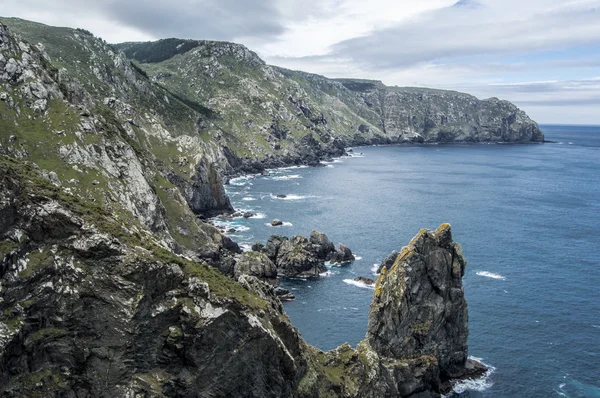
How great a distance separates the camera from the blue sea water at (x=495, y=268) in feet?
230

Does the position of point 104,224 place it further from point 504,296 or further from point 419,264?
point 504,296

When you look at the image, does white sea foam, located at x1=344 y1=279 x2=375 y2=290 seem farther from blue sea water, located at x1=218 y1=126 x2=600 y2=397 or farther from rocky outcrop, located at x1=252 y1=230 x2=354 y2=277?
rocky outcrop, located at x1=252 y1=230 x2=354 y2=277

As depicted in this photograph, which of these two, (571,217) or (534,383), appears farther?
(571,217)

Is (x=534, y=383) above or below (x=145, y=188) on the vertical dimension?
below

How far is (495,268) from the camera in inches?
4267

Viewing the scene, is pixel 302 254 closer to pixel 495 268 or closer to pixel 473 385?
pixel 495 268

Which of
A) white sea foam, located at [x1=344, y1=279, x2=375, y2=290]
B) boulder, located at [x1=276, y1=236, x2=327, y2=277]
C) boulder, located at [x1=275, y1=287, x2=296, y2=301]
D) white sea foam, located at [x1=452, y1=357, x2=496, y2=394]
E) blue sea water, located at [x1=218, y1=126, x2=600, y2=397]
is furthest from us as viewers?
boulder, located at [x1=276, y1=236, x2=327, y2=277]

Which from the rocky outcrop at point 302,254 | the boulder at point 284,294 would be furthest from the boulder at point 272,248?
the boulder at point 284,294

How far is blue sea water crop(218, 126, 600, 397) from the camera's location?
7019cm

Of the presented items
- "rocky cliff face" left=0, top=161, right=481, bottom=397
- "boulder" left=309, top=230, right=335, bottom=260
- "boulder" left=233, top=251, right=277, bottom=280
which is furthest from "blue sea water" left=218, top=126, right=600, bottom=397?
"rocky cliff face" left=0, top=161, right=481, bottom=397

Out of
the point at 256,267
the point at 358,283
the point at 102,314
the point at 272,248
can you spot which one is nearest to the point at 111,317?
the point at 102,314

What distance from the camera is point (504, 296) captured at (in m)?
92.4

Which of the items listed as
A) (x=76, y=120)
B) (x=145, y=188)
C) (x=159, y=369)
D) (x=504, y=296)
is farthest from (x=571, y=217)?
(x=159, y=369)

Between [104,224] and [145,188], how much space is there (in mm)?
62051
